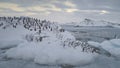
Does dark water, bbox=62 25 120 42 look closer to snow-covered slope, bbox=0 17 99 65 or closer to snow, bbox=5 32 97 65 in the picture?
snow-covered slope, bbox=0 17 99 65

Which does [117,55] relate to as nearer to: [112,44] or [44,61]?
[112,44]

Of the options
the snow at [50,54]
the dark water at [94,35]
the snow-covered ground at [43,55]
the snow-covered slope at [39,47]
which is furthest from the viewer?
the dark water at [94,35]

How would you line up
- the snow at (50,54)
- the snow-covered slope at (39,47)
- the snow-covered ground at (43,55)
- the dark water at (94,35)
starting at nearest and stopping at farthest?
the snow-covered ground at (43,55) → the snow at (50,54) → the snow-covered slope at (39,47) → the dark water at (94,35)

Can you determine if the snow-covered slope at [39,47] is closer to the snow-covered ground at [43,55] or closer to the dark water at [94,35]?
the snow-covered ground at [43,55]

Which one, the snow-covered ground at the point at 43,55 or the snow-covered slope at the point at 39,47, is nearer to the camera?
the snow-covered ground at the point at 43,55

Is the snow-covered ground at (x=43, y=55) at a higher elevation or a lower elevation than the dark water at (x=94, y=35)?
higher

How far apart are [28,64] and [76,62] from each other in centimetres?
383

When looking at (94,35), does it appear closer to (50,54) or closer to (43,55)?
(50,54)

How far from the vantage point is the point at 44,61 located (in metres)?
13.2

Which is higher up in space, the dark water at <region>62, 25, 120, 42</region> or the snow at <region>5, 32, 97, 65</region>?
the snow at <region>5, 32, 97, 65</region>

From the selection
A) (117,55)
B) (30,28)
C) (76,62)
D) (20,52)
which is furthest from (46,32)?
(117,55)

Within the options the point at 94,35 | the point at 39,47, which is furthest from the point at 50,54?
the point at 94,35

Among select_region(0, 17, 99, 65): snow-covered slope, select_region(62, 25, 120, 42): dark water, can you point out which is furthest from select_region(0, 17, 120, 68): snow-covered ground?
select_region(62, 25, 120, 42): dark water

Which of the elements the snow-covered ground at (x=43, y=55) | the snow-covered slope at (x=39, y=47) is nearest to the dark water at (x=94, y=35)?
the snow-covered slope at (x=39, y=47)
